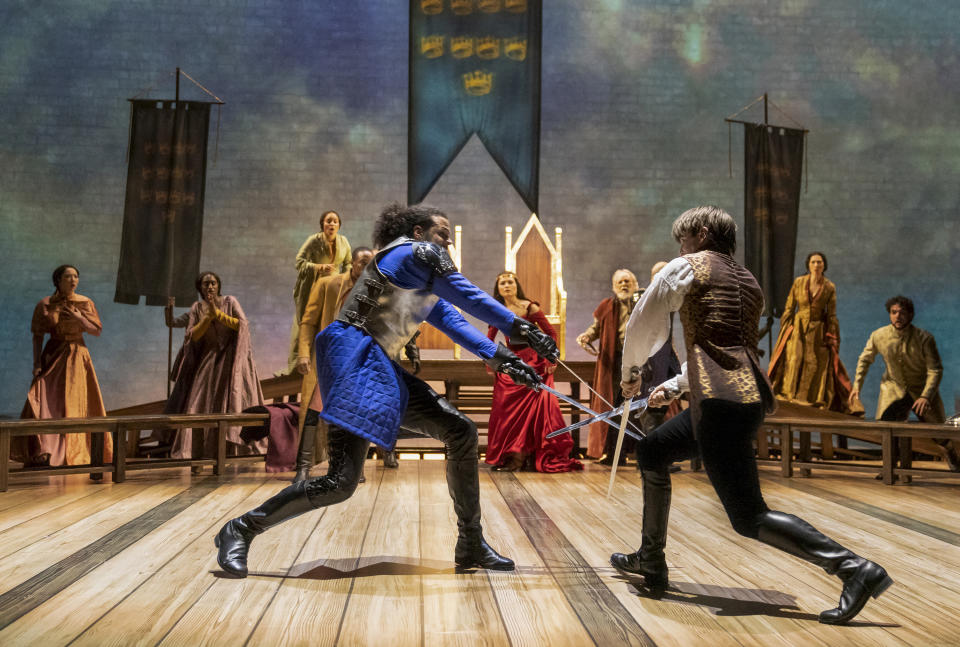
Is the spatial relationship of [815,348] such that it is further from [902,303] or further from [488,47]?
[488,47]

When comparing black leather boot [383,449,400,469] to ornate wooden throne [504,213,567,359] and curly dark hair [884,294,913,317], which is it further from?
curly dark hair [884,294,913,317]

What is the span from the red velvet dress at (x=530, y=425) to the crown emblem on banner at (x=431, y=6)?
13.3 feet

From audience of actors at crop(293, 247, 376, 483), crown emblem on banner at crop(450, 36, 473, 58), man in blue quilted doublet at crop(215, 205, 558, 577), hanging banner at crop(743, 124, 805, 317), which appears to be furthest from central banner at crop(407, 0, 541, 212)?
man in blue quilted doublet at crop(215, 205, 558, 577)

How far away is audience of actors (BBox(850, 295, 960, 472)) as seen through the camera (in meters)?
6.07

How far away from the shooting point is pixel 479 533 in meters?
2.75

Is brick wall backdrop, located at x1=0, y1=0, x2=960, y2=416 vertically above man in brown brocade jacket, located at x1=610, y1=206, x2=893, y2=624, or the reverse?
brick wall backdrop, located at x1=0, y1=0, x2=960, y2=416

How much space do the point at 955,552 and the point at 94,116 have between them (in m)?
9.12

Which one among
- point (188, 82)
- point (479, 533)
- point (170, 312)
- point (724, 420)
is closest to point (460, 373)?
point (170, 312)

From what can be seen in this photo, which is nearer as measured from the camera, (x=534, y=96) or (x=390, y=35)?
(x=534, y=96)

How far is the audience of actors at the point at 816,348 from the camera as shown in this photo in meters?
6.89

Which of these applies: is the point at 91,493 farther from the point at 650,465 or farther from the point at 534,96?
the point at 534,96

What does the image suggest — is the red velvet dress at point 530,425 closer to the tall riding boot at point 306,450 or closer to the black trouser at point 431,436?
the tall riding boot at point 306,450

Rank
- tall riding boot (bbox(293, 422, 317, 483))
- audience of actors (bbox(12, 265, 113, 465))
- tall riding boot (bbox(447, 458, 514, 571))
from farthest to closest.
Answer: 1. audience of actors (bbox(12, 265, 113, 465))
2. tall riding boot (bbox(293, 422, 317, 483))
3. tall riding boot (bbox(447, 458, 514, 571))

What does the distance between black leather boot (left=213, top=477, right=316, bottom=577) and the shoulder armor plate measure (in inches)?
32.1
